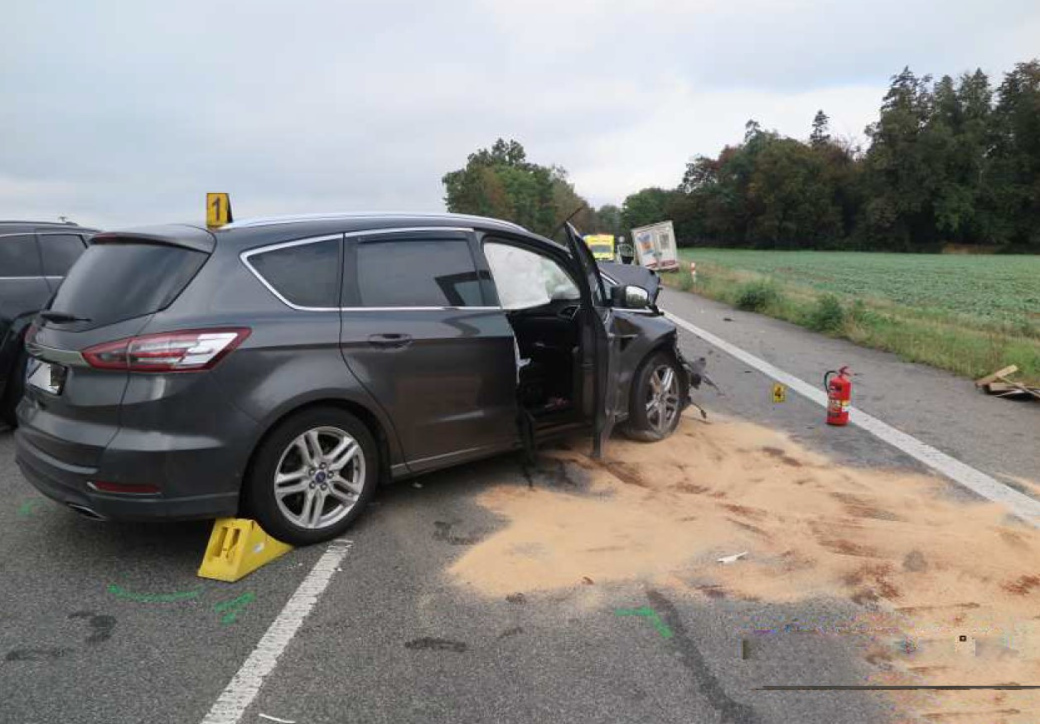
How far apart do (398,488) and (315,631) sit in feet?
6.10

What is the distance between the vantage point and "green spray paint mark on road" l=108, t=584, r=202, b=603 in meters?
3.50

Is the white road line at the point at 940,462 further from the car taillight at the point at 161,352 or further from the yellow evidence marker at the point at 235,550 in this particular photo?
the car taillight at the point at 161,352

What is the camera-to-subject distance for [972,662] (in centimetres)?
297

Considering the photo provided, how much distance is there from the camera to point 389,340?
14.0 ft

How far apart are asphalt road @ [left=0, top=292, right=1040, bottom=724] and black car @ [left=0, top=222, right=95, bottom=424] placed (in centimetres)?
209

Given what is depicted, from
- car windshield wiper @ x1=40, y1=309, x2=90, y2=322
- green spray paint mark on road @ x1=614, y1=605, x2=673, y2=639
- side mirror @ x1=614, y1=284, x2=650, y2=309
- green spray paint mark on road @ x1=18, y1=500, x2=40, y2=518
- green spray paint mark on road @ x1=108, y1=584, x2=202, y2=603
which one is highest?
car windshield wiper @ x1=40, y1=309, x2=90, y2=322

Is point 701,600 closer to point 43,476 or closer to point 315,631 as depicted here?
point 315,631

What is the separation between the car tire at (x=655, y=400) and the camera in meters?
6.01

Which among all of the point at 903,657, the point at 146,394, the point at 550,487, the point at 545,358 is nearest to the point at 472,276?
the point at 545,358

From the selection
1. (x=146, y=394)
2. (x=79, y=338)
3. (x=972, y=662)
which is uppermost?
(x=79, y=338)

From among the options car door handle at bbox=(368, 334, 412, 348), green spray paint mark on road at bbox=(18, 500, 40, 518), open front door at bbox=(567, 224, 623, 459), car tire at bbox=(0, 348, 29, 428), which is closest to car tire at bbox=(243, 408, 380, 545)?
car door handle at bbox=(368, 334, 412, 348)

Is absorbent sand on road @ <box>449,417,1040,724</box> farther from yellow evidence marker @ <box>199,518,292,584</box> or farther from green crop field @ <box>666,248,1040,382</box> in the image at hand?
green crop field @ <box>666,248,1040,382</box>

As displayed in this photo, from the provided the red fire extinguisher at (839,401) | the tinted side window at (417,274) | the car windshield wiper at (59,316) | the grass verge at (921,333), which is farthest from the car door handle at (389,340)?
the grass verge at (921,333)

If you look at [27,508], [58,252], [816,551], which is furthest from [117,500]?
[58,252]
